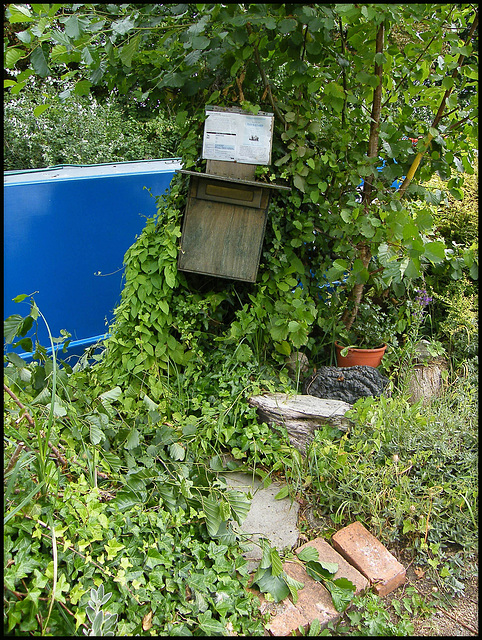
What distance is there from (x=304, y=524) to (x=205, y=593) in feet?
2.29

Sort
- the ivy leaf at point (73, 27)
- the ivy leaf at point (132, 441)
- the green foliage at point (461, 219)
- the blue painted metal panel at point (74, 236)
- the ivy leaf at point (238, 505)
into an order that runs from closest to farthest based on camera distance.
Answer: the ivy leaf at point (73, 27)
the ivy leaf at point (238, 505)
the ivy leaf at point (132, 441)
the blue painted metal panel at point (74, 236)
the green foliage at point (461, 219)

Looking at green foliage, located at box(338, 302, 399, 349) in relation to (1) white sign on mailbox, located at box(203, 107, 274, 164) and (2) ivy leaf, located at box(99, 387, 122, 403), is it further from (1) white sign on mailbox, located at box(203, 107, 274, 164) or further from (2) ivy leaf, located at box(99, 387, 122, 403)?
(2) ivy leaf, located at box(99, 387, 122, 403)

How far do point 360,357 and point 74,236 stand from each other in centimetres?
211

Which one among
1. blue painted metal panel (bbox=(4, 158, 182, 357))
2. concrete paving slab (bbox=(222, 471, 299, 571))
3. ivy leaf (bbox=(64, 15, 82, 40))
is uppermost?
ivy leaf (bbox=(64, 15, 82, 40))

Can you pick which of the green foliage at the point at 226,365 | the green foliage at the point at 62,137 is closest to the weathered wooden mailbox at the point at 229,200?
the green foliage at the point at 226,365

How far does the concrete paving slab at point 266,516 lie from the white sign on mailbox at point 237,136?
175 centimetres

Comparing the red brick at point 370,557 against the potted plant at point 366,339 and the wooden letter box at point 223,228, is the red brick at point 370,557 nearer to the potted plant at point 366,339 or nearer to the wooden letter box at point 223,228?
the potted plant at point 366,339

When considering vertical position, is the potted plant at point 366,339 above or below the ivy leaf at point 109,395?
above

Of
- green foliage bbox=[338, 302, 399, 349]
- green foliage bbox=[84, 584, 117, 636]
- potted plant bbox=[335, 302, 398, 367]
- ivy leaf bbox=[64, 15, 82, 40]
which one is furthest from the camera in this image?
green foliage bbox=[338, 302, 399, 349]

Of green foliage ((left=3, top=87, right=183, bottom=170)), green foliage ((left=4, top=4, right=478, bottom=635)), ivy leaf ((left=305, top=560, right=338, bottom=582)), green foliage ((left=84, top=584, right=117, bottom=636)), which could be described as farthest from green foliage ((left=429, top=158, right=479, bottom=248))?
green foliage ((left=84, top=584, right=117, bottom=636))

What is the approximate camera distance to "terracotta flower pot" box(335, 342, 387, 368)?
3.36 metres

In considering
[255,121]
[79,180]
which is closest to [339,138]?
[255,121]

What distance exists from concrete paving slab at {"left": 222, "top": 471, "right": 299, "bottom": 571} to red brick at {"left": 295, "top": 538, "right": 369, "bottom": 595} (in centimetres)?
10

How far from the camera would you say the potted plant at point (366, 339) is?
338 centimetres
